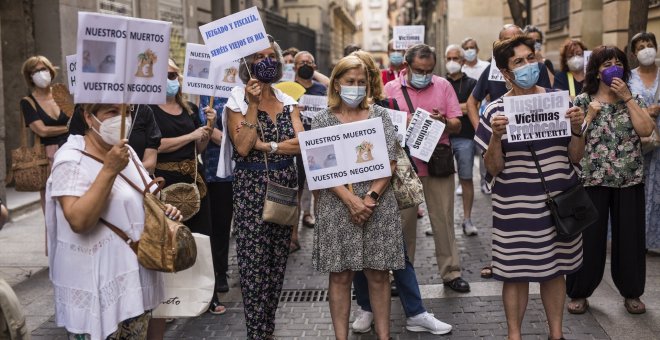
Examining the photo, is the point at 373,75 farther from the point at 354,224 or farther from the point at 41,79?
the point at 41,79

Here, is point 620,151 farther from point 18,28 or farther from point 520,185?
point 18,28

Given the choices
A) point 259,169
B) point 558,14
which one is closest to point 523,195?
point 259,169

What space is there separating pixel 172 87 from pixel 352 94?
1.63 m

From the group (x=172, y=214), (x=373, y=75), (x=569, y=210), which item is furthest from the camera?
(x=373, y=75)

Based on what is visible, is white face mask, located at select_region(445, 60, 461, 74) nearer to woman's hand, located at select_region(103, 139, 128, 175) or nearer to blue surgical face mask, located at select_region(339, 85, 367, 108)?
blue surgical face mask, located at select_region(339, 85, 367, 108)

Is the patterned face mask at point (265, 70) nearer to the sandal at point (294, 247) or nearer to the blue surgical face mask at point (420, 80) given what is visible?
the blue surgical face mask at point (420, 80)

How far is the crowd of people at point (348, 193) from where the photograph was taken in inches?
138

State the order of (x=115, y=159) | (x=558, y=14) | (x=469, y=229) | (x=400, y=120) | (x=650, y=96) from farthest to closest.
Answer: (x=558, y=14) → (x=469, y=229) → (x=650, y=96) → (x=400, y=120) → (x=115, y=159)

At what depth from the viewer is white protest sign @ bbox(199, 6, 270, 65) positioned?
201 inches

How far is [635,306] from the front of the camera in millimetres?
5766

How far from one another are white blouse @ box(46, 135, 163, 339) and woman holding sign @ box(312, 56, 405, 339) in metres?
1.56

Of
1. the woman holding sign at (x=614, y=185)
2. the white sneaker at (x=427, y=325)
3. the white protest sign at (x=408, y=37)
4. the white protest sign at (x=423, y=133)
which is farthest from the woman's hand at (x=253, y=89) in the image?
the white protest sign at (x=408, y=37)

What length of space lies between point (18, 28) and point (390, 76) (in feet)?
18.9

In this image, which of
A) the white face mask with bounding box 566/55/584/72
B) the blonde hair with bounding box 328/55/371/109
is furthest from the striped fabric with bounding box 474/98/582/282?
the white face mask with bounding box 566/55/584/72
